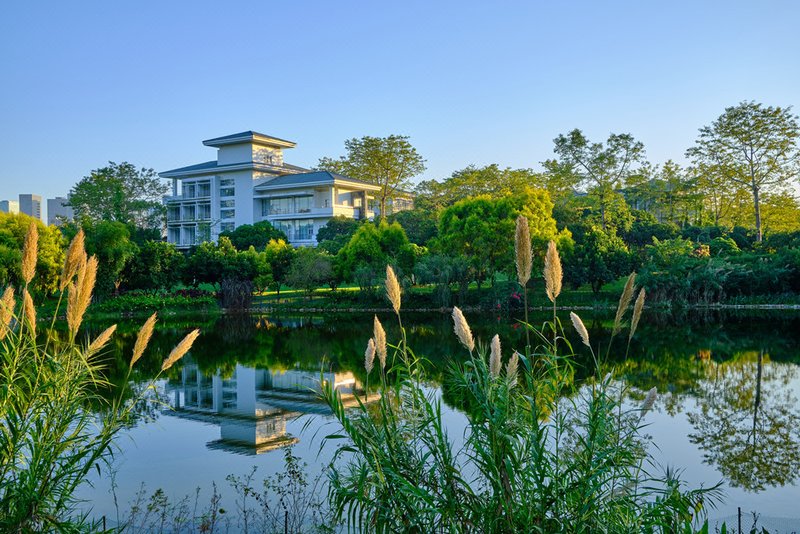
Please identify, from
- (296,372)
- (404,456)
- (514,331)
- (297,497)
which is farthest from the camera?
(514,331)

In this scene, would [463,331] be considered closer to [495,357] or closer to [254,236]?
[495,357]

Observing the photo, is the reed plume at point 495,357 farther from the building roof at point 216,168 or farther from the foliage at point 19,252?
the building roof at point 216,168

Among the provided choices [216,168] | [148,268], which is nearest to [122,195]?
[216,168]

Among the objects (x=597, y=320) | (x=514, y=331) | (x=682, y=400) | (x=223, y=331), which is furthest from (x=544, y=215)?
(x=682, y=400)

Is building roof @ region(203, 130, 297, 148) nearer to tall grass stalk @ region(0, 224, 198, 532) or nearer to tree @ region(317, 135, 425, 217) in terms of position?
tree @ region(317, 135, 425, 217)

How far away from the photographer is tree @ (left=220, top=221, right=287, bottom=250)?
38469 mm

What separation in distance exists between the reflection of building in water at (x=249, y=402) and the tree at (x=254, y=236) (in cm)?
2473

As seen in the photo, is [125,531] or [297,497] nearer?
[125,531]

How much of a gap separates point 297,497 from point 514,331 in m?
13.2

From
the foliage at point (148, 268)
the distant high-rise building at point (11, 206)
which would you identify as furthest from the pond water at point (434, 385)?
the distant high-rise building at point (11, 206)

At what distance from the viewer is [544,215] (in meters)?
26.5

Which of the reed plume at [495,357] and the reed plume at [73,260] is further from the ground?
the reed plume at [73,260]

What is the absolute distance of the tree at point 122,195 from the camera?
44.8m

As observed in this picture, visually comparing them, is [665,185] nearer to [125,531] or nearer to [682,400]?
[682,400]
